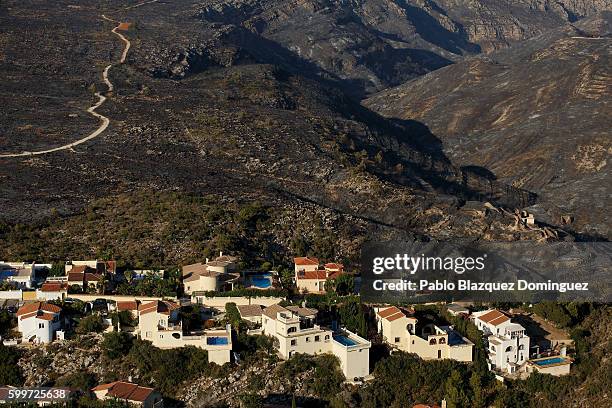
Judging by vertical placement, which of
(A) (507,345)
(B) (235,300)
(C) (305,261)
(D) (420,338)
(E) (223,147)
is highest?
(E) (223,147)

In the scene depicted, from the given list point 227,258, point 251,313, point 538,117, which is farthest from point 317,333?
point 538,117

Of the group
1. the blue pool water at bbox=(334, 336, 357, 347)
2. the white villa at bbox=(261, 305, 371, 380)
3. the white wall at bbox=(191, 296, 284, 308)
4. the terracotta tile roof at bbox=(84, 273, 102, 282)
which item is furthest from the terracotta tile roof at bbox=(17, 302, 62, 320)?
the blue pool water at bbox=(334, 336, 357, 347)

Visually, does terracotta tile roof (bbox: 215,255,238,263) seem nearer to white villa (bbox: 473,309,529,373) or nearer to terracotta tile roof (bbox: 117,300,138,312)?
terracotta tile roof (bbox: 117,300,138,312)

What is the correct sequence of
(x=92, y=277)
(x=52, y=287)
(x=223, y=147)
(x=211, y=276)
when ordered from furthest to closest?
(x=223, y=147) < (x=92, y=277) < (x=211, y=276) < (x=52, y=287)

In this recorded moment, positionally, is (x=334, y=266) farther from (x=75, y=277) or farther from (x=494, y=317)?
(x=75, y=277)

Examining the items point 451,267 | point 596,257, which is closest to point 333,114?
point 596,257

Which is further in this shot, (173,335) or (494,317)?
(494,317)

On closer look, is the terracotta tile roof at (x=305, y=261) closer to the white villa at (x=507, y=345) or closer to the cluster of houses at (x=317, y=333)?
the cluster of houses at (x=317, y=333)
